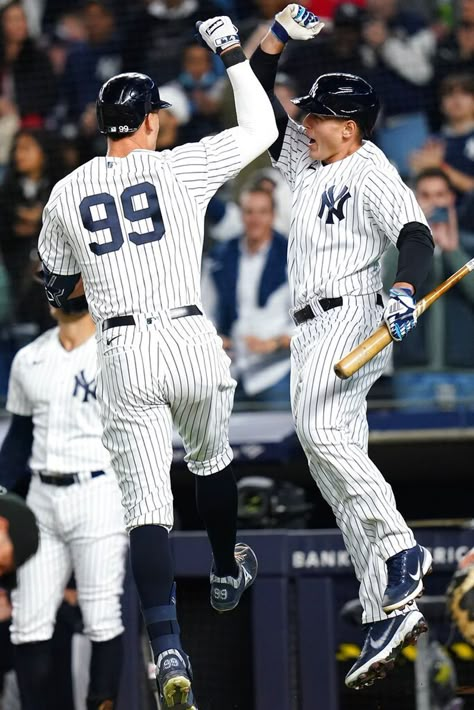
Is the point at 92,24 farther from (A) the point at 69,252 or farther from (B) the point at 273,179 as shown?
(A) the point at 69,252

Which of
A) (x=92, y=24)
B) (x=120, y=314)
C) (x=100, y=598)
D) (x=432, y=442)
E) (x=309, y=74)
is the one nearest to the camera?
(x=120, y=314)

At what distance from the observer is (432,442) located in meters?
7.05

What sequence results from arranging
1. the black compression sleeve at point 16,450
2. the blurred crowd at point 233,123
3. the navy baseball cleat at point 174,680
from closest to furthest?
Result: the navy baseball cleat at point 174,680 < the black compression sleeve at point 16,450 < the blurred crowd at point 233,123

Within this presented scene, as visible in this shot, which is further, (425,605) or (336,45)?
(336,45)

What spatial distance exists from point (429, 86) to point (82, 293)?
3.79 metres

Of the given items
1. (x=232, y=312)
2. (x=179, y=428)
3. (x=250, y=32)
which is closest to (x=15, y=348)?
(x=232, y=312)

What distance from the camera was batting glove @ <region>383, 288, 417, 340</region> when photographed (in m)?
4.02

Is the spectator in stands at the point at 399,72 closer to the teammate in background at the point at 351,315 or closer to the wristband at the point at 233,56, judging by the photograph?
the teammate in background at the point at 351,315

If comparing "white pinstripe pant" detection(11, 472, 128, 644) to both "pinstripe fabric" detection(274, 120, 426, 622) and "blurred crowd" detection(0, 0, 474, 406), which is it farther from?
"blurred crowd" detection(0, 0, 474, 406)

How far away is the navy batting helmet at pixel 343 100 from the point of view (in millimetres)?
4469

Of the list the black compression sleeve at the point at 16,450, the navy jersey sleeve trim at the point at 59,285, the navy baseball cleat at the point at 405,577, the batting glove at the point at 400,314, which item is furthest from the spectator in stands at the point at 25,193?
the batting glove at the point at 400,314

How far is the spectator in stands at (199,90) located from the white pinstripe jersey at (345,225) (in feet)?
12.8

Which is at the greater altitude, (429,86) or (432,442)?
(429,86)

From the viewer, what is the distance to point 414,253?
413 cm
